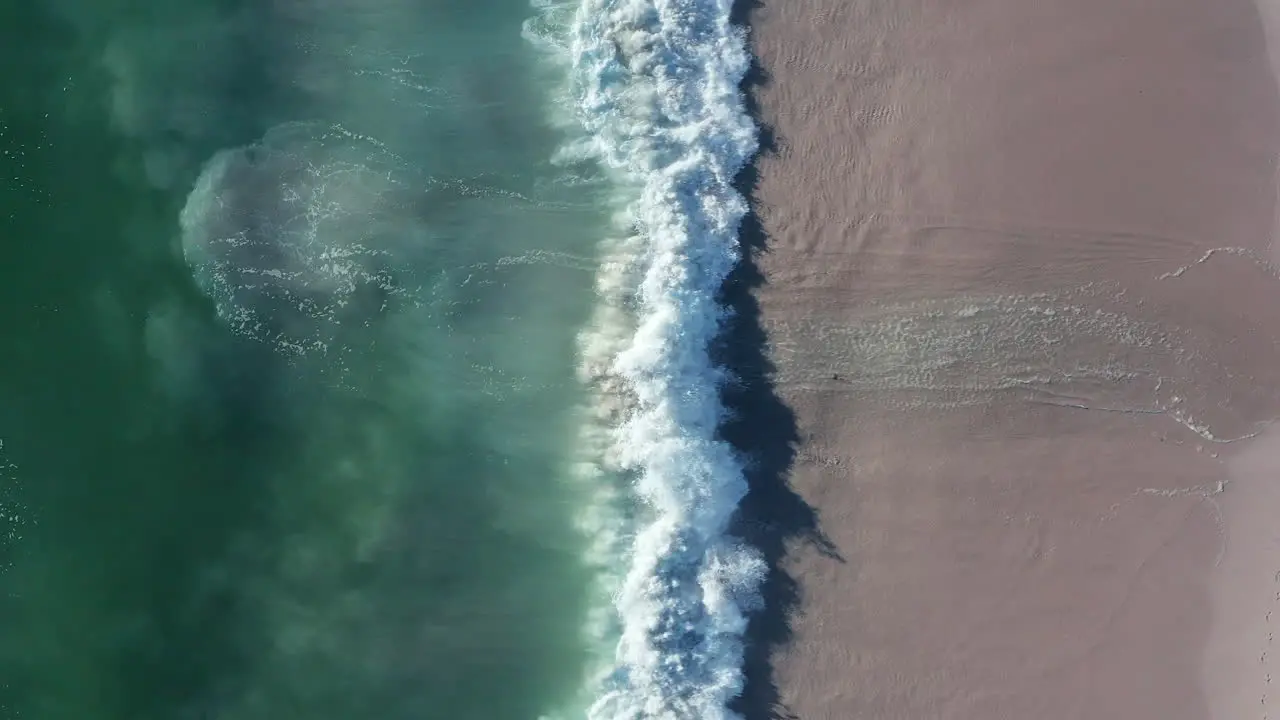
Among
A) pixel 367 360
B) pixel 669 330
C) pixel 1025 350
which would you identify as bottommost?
pixel 367 360

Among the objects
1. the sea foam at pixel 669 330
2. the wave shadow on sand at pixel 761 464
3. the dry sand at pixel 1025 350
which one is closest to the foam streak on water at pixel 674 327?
the sea foam at pixel 669 330

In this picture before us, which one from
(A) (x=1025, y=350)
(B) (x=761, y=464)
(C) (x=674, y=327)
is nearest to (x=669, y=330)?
(C) (x=674, y=327)

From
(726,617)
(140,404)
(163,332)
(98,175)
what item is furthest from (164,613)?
(726,617)

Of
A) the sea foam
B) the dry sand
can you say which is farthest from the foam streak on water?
the dry sand

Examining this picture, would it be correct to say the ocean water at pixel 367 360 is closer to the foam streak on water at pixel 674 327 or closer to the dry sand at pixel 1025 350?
the foam streak on water at pixel 674 327

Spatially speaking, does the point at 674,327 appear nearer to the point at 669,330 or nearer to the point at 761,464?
the point at 669,330

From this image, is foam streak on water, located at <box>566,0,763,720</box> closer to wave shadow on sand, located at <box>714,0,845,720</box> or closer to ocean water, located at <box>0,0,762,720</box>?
ocean water, located at <box>0,0,762,720</box>

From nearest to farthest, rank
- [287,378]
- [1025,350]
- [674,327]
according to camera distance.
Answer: [674,327] → [1025,350] → [287,378]

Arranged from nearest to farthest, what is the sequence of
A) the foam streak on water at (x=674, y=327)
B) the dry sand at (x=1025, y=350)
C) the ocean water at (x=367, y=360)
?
the foam streak on water at (x=674, y=327), the dry sand at (x=1025, y=350), the ocean water at (x=367, y=360)
